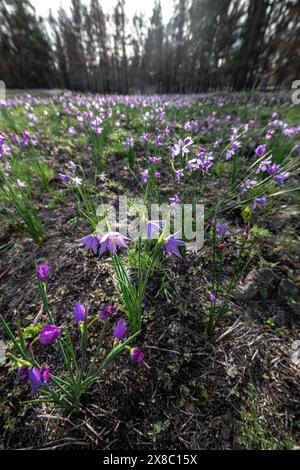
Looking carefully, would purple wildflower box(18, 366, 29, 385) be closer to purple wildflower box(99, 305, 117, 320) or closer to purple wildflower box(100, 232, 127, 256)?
purple wildflower box(99, 305, 117, 320)

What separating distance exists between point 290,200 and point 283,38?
1569 centimetres

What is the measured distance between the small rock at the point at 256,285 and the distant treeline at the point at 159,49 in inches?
599

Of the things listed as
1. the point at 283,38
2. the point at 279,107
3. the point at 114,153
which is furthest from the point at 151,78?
the point at 114,153

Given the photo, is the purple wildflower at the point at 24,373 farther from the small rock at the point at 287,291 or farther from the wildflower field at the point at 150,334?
the small rock at the point at 287,291

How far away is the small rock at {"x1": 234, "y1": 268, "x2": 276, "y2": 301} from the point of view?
1661 mm

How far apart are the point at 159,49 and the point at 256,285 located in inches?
1360

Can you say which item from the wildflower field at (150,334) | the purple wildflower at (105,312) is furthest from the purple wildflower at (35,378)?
the purple wildflower at (105,312)

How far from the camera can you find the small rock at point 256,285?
1.66 m

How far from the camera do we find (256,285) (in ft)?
5.51

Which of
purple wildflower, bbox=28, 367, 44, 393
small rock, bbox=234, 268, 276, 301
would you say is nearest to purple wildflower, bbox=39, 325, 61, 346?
purple wildflower, bbox=28, 367, 44, 393

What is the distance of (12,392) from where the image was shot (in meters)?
1.25

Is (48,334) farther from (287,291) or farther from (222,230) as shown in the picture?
(287,291)

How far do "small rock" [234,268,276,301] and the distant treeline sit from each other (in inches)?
599

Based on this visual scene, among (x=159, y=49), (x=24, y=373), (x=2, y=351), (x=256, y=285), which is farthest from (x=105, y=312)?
(x=159, y=49)
